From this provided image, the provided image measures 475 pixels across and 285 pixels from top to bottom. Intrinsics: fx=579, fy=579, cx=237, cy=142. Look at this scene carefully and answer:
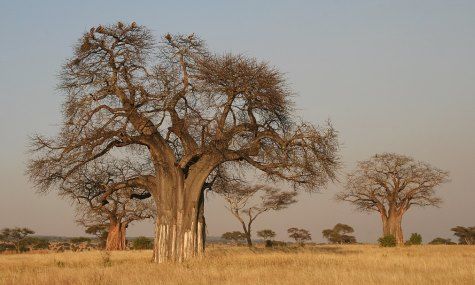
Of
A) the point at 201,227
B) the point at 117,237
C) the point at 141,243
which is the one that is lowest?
the point at 141,243

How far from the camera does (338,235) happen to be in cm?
7419

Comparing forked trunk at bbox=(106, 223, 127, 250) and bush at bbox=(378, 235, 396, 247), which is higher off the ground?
forked trunk at bbox=(106, 223, 127, 250)

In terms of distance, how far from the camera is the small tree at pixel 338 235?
74125mm

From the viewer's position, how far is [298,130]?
60.6 ft

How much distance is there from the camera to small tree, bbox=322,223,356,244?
74.1m

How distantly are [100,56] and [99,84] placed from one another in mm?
928

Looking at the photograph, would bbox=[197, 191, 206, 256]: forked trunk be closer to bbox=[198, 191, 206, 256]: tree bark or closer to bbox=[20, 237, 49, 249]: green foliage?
bbox=[198, 191, 206, 256]: tree bark

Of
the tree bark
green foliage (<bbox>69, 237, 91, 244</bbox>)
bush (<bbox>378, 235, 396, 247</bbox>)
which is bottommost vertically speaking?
bush (<bbox>378, 235, 396, 247</bbox>)

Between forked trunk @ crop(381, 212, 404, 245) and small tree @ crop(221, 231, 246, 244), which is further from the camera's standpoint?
small tree @ crop(221, 231, 246, 244)

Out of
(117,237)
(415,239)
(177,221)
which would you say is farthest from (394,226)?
(177,221)

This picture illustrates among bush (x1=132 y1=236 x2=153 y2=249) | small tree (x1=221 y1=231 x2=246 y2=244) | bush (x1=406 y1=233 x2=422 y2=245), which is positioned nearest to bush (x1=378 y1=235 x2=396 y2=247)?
bush (x1=406 y1=233 x2=422 y2=245)

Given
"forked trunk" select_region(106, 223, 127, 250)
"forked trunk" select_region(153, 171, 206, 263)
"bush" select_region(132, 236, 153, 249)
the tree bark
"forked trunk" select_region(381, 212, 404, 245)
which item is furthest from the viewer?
"forked trunk" select_region(381, 212, 404, 245)

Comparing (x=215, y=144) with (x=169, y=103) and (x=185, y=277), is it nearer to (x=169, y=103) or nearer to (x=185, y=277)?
(x=169, y=103)

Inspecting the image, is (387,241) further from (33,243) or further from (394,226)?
(33,243)
